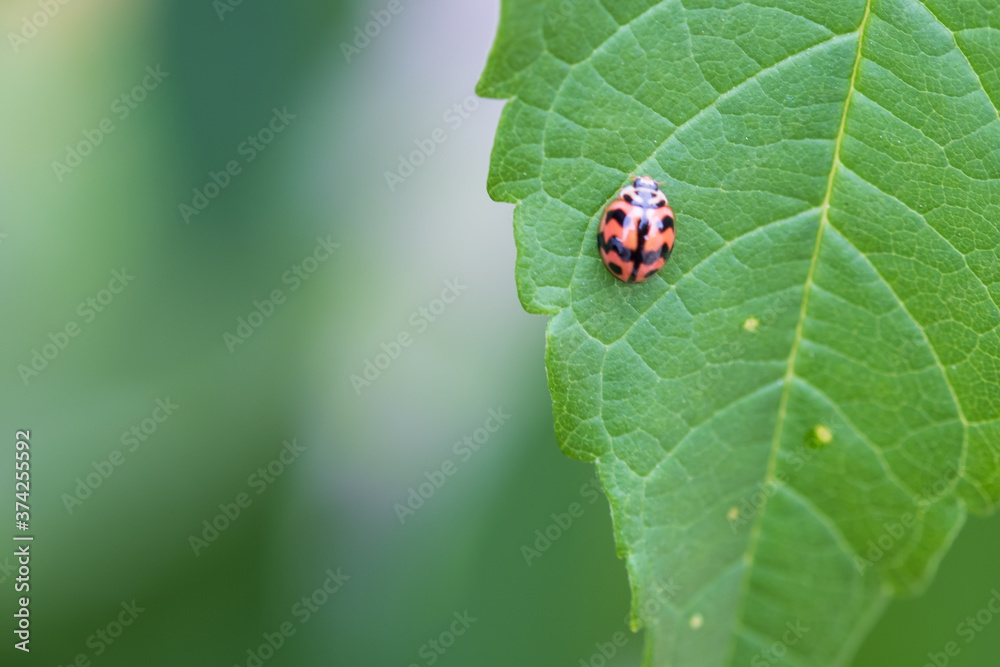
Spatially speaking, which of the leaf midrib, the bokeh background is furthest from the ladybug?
the bokeh background

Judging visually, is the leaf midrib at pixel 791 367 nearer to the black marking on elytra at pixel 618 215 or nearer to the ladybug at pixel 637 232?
the ladybug at pixel 637 232

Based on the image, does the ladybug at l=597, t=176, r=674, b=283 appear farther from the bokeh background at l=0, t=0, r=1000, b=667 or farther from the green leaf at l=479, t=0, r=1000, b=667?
the bokeh background at l=0, t=0, r=1000, b=667

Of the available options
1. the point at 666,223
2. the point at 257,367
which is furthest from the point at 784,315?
the point at 257,367

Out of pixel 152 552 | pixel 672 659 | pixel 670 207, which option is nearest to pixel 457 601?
pixel 152 552

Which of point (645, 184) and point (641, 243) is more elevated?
point (645, 184)

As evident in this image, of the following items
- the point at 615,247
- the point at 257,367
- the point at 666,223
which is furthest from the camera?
the point at 257,367

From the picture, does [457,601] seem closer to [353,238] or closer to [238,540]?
[238,540]

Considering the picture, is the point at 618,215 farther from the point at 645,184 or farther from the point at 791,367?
the point at 791,367
